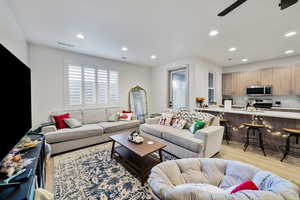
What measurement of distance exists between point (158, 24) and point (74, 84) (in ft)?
10.3

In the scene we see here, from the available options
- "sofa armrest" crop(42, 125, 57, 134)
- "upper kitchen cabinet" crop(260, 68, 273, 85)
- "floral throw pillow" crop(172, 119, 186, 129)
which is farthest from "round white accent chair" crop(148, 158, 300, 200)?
"upper kitchen cabinet" crop(260, 68, 273, 85)

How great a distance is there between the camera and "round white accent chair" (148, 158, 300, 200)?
726 millimetres

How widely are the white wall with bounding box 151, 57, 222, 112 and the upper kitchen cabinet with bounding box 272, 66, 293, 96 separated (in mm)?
1814

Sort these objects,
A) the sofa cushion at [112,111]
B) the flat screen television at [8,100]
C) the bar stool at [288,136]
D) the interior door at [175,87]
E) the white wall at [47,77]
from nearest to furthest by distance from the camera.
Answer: the flat screen television at [8,100] → the bar stool at [288,136] → the white wall at [47,77] → the sofa cushion at [112,111] → the interior door at [175,87]

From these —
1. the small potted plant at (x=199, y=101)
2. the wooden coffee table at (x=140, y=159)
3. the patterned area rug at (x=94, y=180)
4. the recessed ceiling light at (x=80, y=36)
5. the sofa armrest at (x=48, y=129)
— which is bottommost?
the patterned area rug at (x=94, y=180)

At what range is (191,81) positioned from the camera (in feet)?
13.9

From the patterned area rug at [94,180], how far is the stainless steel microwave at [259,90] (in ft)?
15.6

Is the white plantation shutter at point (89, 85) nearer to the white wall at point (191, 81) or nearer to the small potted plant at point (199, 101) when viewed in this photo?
the white wall at point (191, 81)

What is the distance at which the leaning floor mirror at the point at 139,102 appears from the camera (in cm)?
533

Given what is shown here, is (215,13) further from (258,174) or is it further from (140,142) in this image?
(140,142)

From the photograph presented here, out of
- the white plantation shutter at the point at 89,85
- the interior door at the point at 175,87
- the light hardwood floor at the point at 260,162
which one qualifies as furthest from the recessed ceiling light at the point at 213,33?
the white plantation shutter at the point at 89,85

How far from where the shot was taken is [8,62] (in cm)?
109

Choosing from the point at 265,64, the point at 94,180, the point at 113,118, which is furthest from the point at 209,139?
the point at 265,64

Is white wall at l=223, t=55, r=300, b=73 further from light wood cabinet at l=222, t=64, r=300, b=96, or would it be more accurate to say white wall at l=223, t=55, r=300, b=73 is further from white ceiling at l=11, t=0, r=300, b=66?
white ceiling at l=11, t=0, r=300, b=66
